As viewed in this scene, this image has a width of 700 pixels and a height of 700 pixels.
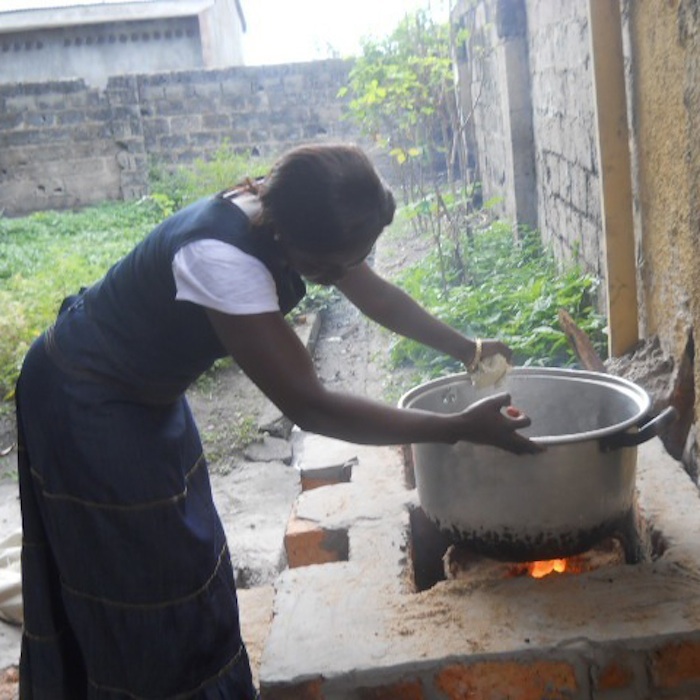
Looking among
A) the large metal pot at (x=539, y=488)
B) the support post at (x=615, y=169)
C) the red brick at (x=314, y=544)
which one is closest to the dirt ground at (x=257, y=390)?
the support post at (x=615, y=169)

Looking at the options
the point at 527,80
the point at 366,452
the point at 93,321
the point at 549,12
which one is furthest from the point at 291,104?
the point at 93,321

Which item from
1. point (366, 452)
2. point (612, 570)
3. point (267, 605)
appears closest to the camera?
point (612, 570)

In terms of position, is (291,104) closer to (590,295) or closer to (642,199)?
(590,295)

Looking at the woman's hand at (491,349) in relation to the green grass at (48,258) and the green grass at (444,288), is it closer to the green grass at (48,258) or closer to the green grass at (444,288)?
the green grass at (444,288)

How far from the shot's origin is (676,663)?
1664mm

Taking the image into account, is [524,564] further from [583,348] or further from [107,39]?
[107,39]

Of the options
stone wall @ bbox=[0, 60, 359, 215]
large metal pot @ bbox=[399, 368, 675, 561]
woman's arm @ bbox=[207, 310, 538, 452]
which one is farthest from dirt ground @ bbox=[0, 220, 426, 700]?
stone wall @ bbox=[0, 60, 359, 215]

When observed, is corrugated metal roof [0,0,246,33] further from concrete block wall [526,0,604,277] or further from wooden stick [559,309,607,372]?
wooden stick [559,309,607,372]

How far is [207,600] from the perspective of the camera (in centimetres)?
194

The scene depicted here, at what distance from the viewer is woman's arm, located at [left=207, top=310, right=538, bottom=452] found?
1610 mm

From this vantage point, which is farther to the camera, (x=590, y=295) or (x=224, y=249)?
(x=590, y=295)

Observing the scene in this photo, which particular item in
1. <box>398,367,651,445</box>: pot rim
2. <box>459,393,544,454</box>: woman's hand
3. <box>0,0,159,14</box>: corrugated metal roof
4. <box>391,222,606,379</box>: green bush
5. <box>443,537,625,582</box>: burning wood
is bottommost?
<box>443,537,625,582</box>: burning wood

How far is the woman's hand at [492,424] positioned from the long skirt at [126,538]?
64 cm

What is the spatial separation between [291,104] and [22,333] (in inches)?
267
